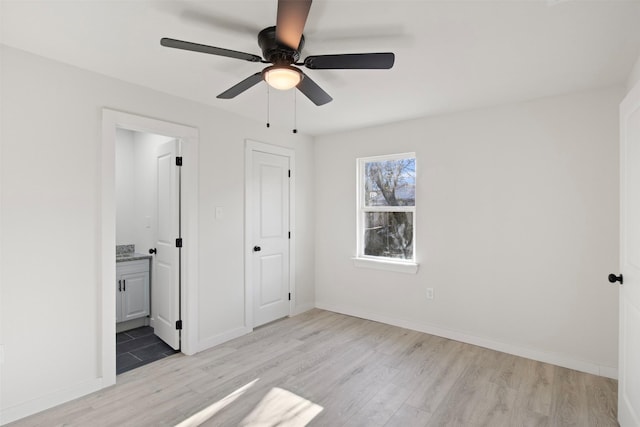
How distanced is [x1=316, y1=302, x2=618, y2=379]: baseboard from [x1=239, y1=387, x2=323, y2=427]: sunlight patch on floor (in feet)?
6.03

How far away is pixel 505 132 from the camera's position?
125 inches

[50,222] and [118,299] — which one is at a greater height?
[50,222]

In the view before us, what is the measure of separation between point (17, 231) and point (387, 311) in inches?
140

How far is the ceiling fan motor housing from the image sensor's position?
178 centimetres

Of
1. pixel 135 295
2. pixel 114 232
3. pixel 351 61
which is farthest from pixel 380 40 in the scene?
pixel 135 295

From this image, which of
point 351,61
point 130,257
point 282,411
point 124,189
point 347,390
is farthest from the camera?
point 124,189

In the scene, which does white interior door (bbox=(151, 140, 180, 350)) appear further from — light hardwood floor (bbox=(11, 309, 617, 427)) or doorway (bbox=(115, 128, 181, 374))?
light hardwood floor (bbox=(11, 309, 617, 427))

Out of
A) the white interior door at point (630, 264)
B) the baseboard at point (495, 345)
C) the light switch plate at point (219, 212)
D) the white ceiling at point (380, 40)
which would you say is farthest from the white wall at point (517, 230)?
the light switch plate at point (219, 212)

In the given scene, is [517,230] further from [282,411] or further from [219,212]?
[219,212]

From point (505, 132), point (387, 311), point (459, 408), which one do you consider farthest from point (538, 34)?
point (387, 311)

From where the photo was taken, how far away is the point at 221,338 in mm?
3398

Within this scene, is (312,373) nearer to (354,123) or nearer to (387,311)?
(387,311)

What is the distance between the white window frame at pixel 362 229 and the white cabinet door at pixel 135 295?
8.51 ft

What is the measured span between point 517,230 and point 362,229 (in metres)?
1.78
